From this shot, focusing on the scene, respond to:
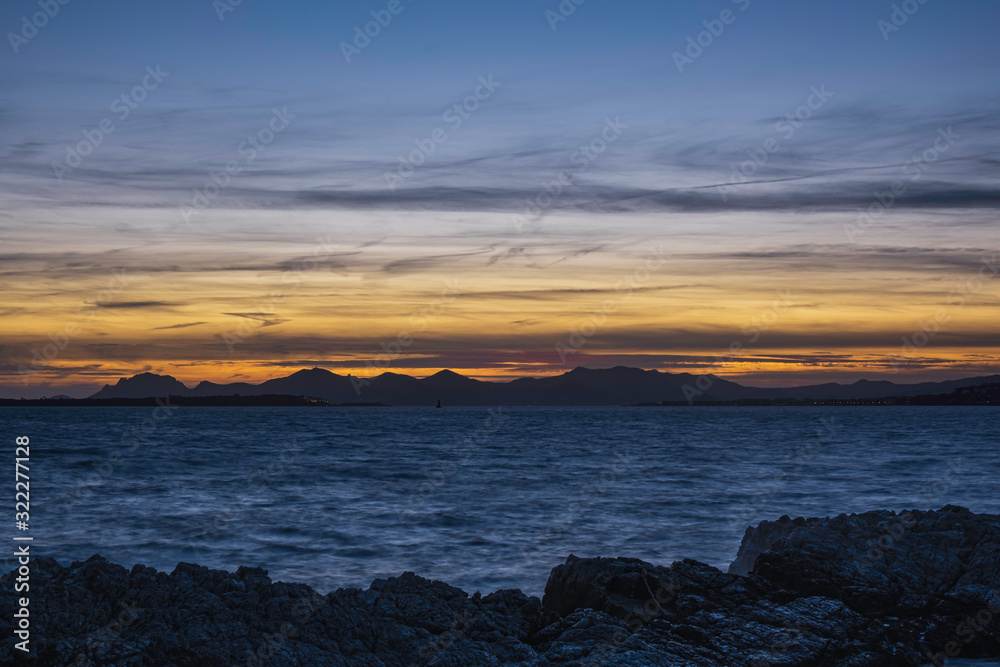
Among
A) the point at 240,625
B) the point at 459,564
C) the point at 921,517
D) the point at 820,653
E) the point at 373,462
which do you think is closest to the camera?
the point at 240,625

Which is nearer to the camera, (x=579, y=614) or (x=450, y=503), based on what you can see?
(x=579, y=614)

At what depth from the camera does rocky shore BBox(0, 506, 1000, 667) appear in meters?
9.86

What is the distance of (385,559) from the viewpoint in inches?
808

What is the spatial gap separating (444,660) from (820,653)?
513cm

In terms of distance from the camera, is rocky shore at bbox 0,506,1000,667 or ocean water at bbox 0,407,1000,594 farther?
ocean water at bbox 0,407,1000,594

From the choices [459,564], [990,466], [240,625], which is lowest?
[990,466]

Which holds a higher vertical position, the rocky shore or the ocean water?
the rocky shore

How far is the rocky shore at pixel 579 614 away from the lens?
32.3 ft

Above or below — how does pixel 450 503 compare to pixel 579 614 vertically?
below


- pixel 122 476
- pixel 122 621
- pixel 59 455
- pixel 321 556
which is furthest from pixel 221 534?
pixel 59 455

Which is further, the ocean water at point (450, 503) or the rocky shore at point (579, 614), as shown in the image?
the ocean water at point (450, 503)

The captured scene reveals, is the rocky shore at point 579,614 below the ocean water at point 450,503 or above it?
above

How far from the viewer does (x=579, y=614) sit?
11703mm

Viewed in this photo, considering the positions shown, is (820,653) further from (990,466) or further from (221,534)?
(990,466)
